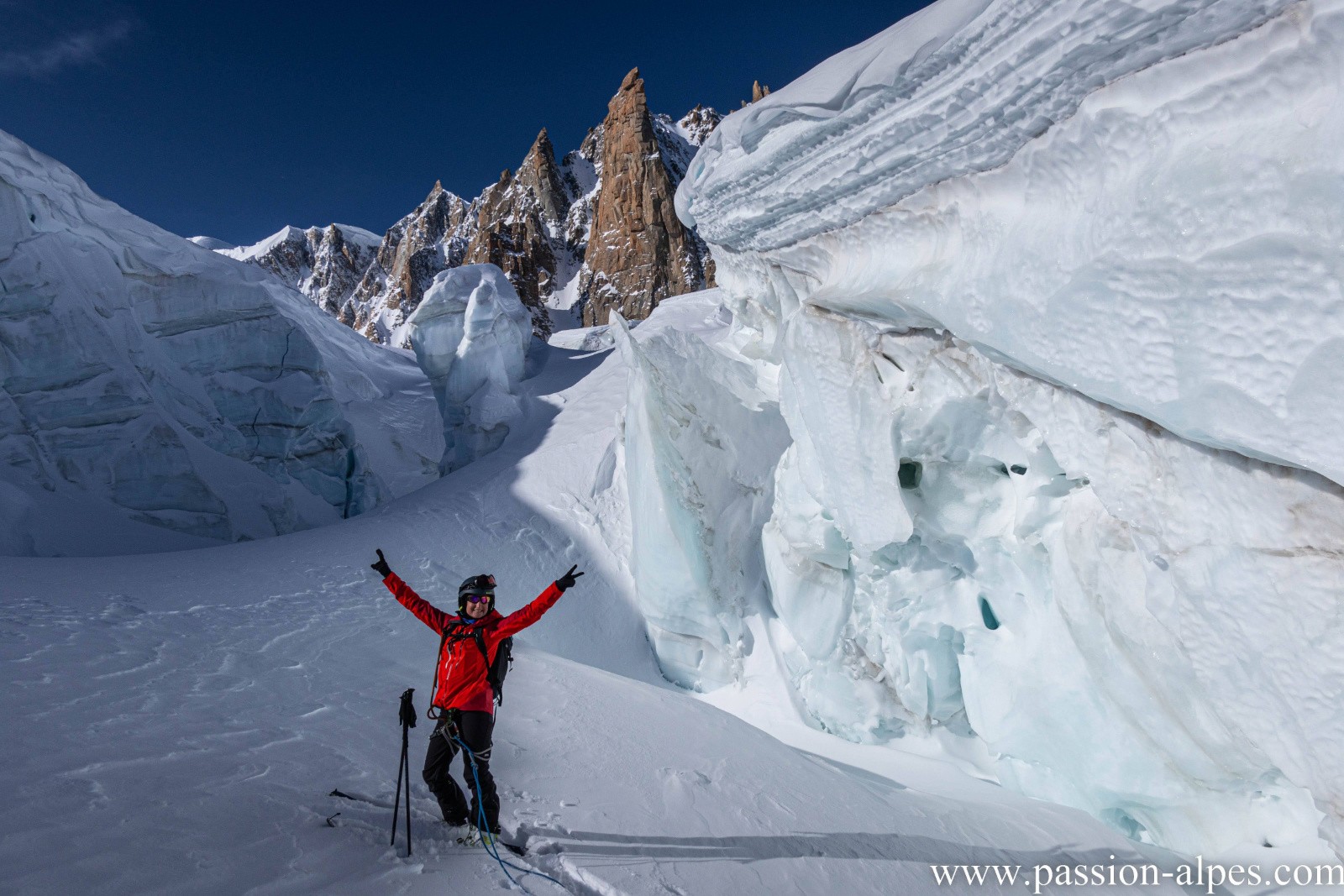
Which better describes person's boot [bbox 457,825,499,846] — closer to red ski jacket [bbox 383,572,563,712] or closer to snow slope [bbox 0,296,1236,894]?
snow slope [bbox 0,296,1236,894]

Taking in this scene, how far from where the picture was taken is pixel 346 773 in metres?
2.51

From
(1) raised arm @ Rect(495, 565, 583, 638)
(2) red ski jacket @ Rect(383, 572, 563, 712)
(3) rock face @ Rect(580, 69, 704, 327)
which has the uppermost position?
(3) rock face @ Rect(580, 69, 704, 327)

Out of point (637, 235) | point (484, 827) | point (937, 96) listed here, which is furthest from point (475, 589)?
point (637, 235)

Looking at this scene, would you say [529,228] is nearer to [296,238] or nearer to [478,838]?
[296,238]

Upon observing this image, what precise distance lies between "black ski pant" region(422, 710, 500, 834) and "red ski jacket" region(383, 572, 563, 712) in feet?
0.16

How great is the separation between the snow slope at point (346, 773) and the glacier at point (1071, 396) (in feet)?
1.99

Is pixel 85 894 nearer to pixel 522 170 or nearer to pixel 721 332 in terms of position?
pixel 721 332

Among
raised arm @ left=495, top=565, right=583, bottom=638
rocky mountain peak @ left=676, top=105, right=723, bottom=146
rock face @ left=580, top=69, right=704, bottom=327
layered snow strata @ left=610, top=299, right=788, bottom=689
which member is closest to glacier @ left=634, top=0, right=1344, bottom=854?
layered snow strata @ left=610, top=299, right=788, bottom=689

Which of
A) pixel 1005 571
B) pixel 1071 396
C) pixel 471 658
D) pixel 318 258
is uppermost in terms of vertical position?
pixel 318 258

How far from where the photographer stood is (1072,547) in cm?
308

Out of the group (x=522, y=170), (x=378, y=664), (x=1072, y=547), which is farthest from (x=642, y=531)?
(x=522, y=170)

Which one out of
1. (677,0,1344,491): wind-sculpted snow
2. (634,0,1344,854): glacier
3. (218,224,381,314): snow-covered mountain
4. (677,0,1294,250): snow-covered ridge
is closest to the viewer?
(677,0,1344,491): wind-sculpted snow

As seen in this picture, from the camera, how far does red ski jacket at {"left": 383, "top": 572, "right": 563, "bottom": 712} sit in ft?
7.54

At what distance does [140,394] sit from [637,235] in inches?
1026
